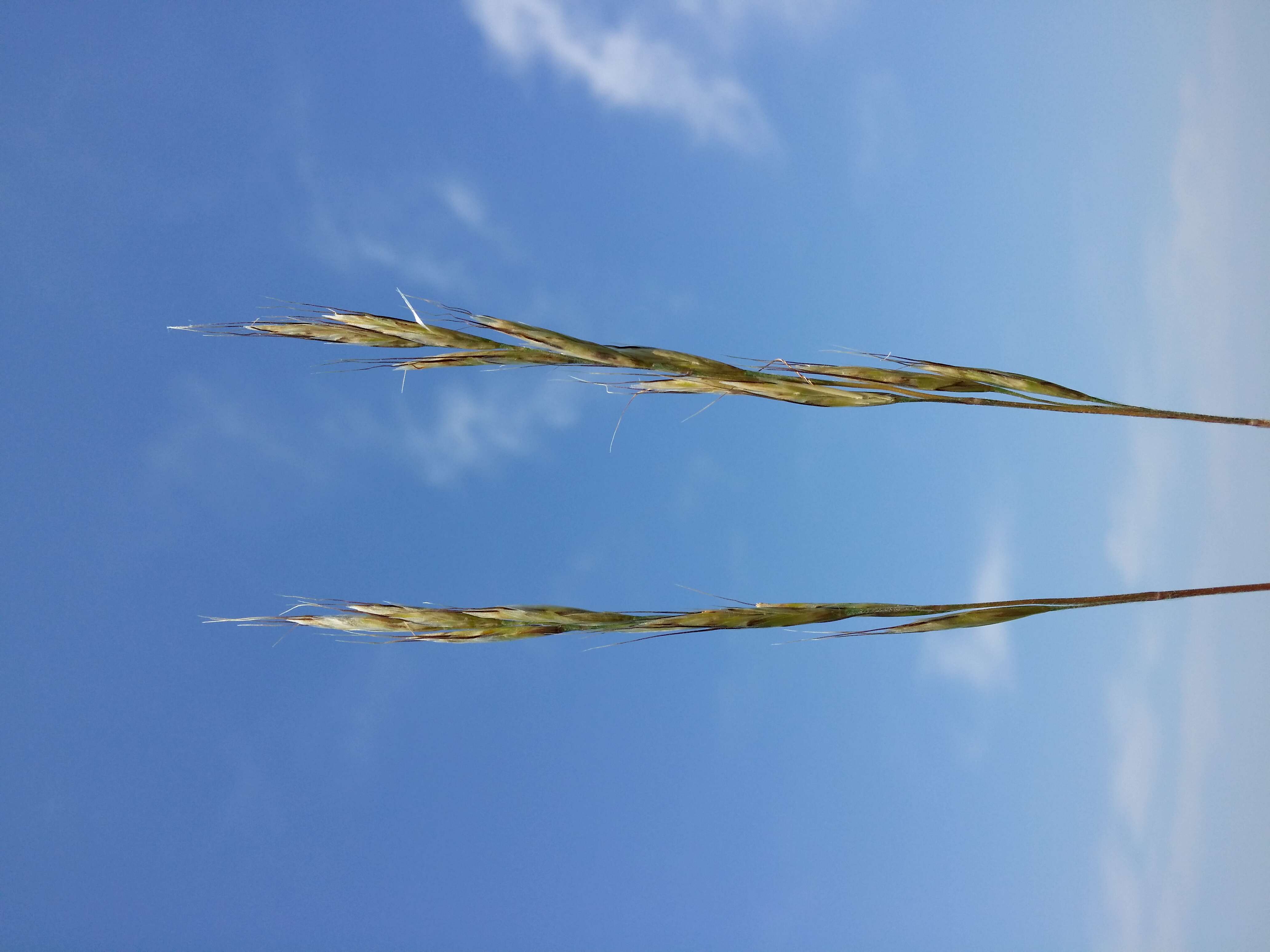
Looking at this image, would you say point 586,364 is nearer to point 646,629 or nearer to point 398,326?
point 398,326

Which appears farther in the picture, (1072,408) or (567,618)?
(1072,408)

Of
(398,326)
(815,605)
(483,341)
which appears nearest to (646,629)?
(815,605)

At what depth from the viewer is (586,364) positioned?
1.75m

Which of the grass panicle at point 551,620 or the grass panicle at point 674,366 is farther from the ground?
the grass panicle at point 674,366

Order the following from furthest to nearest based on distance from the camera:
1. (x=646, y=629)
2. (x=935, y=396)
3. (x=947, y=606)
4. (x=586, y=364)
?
(x=935, y=396) < (x=947, y=606) < (x=586, y=364) < (x=646, y=629)

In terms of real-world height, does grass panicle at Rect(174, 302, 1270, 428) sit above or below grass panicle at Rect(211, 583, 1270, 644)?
above

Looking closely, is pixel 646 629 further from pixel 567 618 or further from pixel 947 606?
pixel 947 606

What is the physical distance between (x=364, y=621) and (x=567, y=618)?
0.49m

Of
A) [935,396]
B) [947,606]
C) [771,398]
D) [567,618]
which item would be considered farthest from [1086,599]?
[567,618]

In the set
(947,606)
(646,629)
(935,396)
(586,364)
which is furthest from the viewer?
(935,396)

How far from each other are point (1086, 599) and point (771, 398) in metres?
1.07

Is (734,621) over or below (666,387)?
below

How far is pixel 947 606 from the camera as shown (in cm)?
188

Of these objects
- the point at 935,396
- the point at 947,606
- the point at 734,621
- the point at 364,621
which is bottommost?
the point at 364,621
